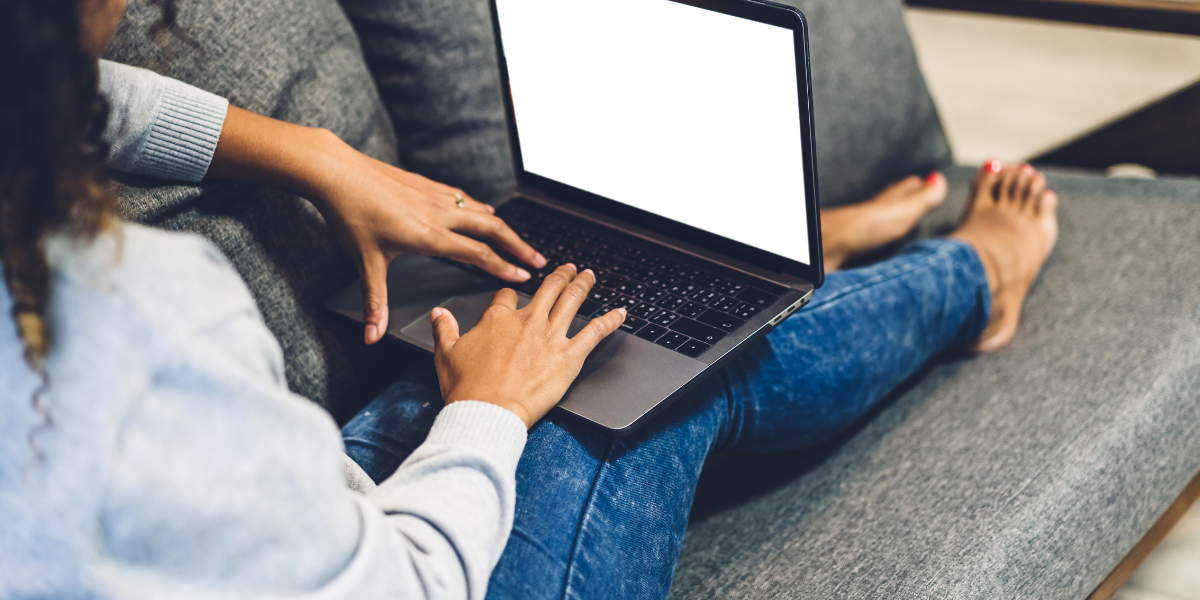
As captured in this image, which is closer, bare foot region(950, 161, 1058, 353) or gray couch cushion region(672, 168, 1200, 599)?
gray couch cushion region(672, 168, 1200, 599)

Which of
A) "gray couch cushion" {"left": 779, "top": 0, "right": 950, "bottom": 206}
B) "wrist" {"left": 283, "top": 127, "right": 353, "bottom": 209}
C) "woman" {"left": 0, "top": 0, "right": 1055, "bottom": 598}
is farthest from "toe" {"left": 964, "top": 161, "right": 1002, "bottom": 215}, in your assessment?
"wrist" {"left": 283, "top": 127, "right": 353, "bottom": 209}

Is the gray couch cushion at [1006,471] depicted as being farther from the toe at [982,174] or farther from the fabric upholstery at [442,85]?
the fabric upholstery at [442,85]

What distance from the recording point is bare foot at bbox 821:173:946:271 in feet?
3.70

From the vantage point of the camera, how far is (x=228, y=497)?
1.23 ft

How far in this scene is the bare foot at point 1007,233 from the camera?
99cm

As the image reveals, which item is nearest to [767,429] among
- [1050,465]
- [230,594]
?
[1050,465]

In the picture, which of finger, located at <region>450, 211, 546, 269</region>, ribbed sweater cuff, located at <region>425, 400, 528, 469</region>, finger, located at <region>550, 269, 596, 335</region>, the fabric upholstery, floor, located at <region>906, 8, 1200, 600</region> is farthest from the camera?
floor, located at <region>906, 8, 1200, 600</region>

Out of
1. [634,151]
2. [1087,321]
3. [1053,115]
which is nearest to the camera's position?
[634,151]

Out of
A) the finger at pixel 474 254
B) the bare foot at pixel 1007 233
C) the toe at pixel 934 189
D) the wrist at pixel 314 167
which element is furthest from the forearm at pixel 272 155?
the toe at pixel 934 189

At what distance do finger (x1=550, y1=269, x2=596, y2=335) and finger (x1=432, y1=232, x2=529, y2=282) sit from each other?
0.09 metres

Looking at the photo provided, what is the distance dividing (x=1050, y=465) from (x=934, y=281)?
23cm

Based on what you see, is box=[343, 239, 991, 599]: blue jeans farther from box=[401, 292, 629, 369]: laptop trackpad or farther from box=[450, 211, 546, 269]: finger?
box=[450, 211, 546, 269]: finger

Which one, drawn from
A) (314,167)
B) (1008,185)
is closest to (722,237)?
(314,167)

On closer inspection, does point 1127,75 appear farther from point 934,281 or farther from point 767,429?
point 767,429
